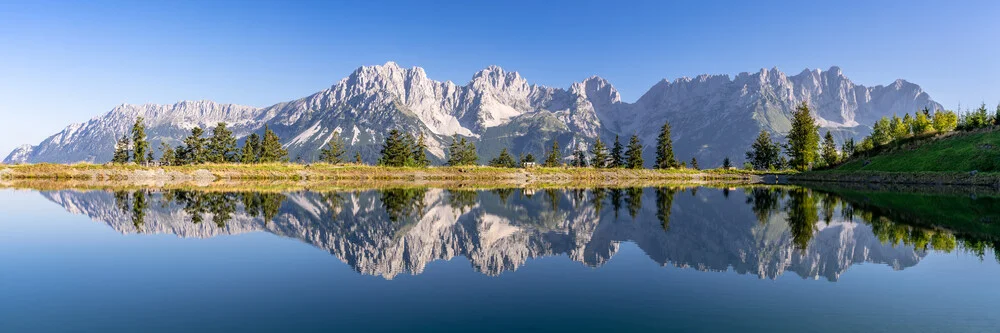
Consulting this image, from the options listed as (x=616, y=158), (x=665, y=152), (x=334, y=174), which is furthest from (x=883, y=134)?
(x=334, y=174)

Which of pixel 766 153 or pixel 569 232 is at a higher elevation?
pixel 766 153

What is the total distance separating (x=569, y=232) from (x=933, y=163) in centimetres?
9557

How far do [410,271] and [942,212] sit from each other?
39660 mm

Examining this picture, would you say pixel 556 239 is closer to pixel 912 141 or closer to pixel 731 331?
pixel 731 331

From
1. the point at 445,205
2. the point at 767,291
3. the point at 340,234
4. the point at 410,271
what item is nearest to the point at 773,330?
the point at 767,291

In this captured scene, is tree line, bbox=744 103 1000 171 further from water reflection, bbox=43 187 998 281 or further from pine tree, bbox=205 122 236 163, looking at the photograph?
pine tree, bbox=205 122 236 163

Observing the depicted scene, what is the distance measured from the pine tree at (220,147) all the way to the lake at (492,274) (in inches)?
3717

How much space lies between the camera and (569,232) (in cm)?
2798

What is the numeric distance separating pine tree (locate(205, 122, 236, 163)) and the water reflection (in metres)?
81.7

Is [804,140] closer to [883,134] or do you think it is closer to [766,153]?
[883,134]

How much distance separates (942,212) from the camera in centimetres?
3656

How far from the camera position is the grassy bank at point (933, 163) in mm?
81919

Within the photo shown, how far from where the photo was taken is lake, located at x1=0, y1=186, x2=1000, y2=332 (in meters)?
11.5

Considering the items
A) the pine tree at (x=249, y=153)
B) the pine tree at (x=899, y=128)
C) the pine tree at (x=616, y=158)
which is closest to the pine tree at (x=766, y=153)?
the pine tree at (x=899, y=128)
